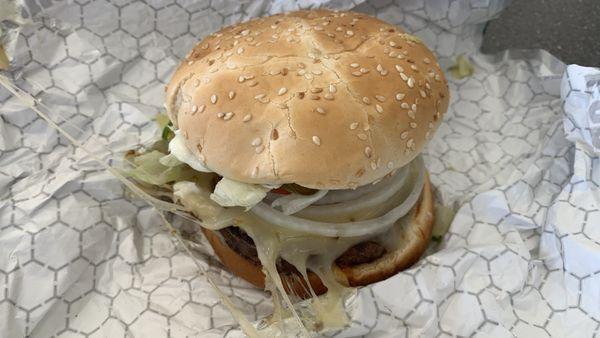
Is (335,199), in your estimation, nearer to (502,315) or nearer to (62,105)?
(502,315)

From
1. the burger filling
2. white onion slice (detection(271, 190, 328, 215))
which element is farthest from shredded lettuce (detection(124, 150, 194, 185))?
white onion slice (detection(271, 190, 328, 215))

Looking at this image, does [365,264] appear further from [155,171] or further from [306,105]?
[155,171]

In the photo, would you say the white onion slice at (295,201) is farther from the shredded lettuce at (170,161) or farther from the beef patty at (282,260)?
the shredded lettuce at (170,161)

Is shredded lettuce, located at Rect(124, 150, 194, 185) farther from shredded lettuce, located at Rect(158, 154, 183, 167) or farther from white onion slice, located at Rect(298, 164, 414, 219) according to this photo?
white onion slice, located at Rect(298, 164, 414, 219)

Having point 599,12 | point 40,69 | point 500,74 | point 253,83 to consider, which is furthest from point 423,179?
point 40,69

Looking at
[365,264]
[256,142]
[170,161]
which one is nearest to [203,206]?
[170,161]

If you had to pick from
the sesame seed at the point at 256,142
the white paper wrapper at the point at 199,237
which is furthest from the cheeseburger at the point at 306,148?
the white paper wrapper at the point at 199,237
